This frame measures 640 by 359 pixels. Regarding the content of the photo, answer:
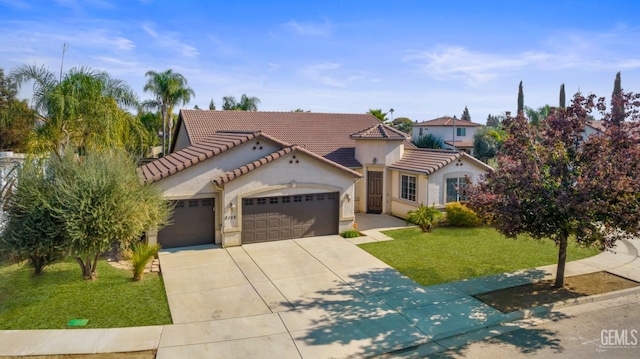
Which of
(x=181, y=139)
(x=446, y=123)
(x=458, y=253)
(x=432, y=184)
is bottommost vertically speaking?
(x=458, y=253)

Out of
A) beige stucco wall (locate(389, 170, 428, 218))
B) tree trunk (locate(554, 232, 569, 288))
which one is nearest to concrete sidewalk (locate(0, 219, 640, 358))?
tree trunk (locate(554, 232, 569, 288))

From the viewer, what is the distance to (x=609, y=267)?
14.5 metres

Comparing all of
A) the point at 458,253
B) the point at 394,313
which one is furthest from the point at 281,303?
the point at 458,253

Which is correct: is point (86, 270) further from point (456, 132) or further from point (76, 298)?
point (456, 132)

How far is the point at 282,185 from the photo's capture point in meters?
18.1

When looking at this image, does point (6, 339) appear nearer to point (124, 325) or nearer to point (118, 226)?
point (124, 325)

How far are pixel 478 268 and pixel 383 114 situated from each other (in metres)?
30.0

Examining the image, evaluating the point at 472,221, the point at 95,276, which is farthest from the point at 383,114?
the point at 95,276

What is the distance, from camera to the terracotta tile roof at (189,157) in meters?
16.6

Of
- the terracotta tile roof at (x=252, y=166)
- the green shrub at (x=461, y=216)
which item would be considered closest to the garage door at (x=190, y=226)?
the terracotta tile roof at (x=252, y=166)

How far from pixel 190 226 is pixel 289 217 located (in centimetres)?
407

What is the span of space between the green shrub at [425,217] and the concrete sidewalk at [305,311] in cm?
493

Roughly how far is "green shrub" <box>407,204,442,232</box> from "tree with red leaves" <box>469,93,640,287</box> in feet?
24.0

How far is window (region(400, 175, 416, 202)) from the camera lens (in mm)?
22281
